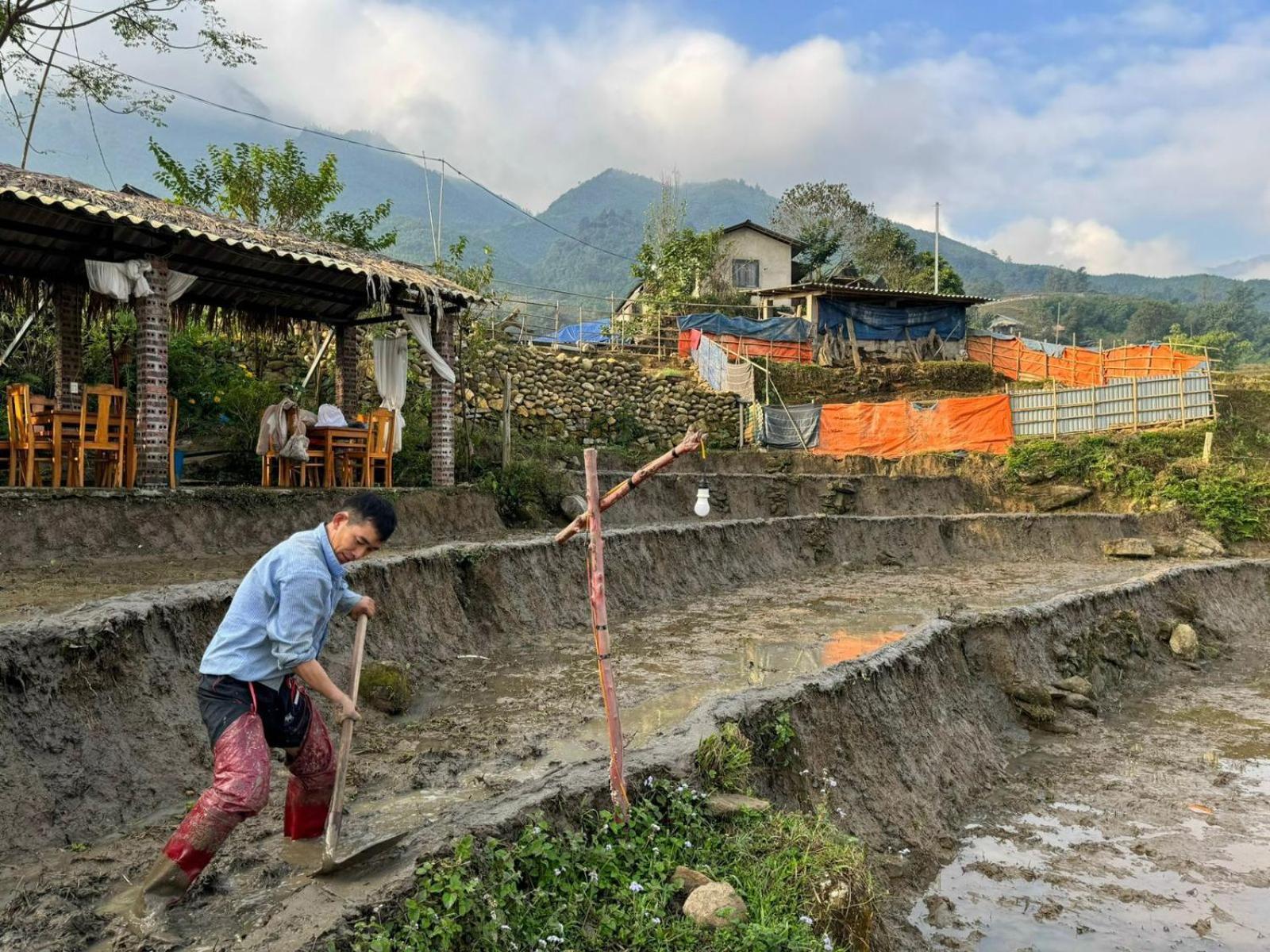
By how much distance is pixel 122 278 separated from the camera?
10.6 m

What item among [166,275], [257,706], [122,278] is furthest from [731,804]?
[166,275]

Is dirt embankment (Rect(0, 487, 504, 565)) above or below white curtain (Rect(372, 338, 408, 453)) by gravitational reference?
below

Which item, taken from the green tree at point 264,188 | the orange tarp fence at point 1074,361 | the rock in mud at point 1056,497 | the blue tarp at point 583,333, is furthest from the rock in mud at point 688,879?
the blue tarp at point 583,333

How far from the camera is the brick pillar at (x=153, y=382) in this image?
417 inches

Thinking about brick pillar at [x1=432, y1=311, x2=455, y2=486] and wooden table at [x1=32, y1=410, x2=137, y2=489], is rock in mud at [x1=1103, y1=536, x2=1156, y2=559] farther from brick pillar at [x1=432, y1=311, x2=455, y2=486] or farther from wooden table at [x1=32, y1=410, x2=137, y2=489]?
wooden table at [x1=32, y1=410, x2=137, y2=489]

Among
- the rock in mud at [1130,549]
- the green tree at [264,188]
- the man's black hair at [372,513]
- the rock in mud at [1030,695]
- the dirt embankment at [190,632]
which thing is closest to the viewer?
the man's black hair at [372,513]

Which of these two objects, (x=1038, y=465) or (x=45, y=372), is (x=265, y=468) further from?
(x=1038, y=465)

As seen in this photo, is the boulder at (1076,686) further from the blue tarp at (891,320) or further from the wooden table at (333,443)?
the blue tarp at (891,320)

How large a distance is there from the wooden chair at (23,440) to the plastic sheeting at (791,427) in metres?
18.1

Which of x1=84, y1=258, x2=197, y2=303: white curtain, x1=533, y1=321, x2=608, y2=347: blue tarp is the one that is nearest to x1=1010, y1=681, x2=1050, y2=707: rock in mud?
x1=84, y1=258, x2=197, y2=303: white curtain

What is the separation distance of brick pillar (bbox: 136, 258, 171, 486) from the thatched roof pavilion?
1cm

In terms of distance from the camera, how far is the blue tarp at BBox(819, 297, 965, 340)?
32.5m

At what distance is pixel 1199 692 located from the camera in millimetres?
10805

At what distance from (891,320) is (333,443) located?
25144 mm
